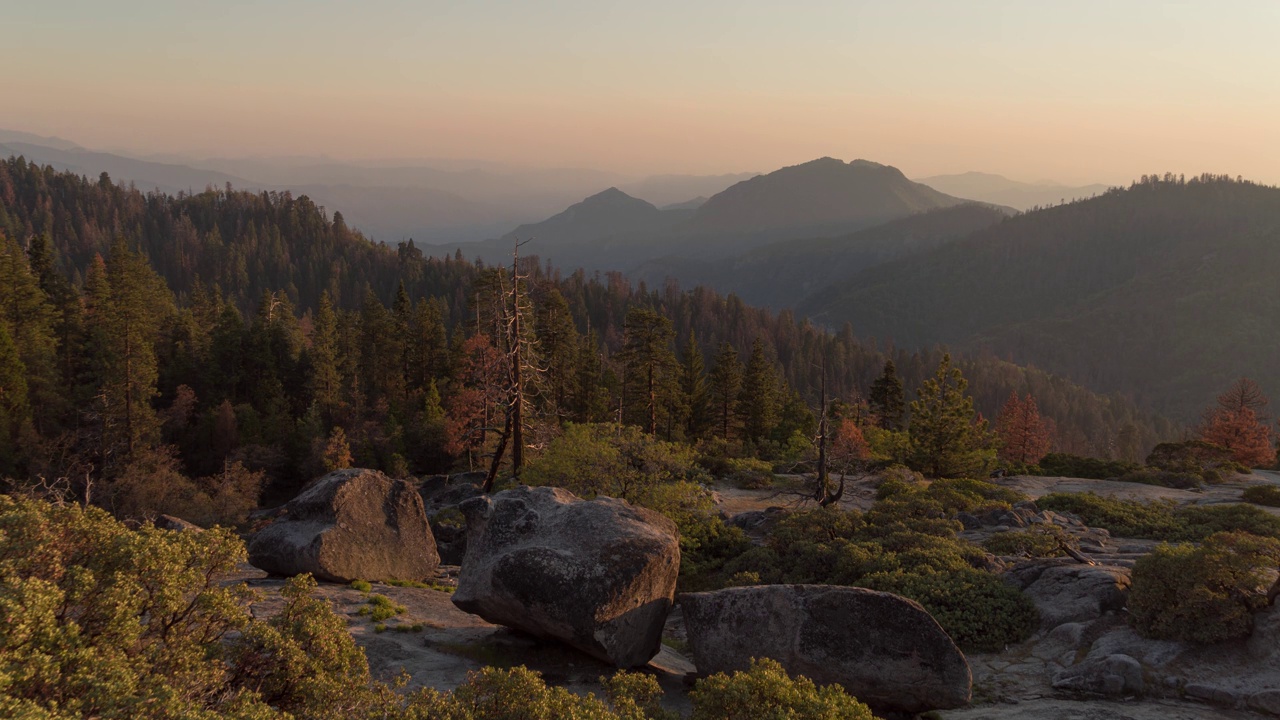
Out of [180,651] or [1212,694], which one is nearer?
[180,651]

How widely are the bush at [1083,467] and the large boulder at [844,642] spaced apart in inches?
1610

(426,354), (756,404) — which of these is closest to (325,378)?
(426,354)

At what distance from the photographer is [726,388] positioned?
68312mm

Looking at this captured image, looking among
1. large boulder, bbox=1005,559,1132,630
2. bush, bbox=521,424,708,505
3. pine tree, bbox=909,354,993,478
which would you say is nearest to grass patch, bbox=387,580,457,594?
bush, bbox=521,424,708,505

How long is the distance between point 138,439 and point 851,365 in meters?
158

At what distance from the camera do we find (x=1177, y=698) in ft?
43.8

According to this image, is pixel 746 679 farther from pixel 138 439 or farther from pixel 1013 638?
pixel 138 439

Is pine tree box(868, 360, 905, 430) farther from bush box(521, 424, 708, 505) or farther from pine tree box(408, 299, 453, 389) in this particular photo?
bush box(521, 424, 708, 505)

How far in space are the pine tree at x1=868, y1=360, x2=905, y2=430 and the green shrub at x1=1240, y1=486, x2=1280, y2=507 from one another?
115ft

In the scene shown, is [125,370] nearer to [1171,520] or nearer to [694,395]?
[694,395]

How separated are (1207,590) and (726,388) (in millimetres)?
54185

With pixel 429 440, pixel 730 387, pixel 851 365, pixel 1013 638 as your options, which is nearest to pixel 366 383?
pixel 429 440

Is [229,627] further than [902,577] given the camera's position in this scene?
No

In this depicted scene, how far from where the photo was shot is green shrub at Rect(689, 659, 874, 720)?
31.0ft
